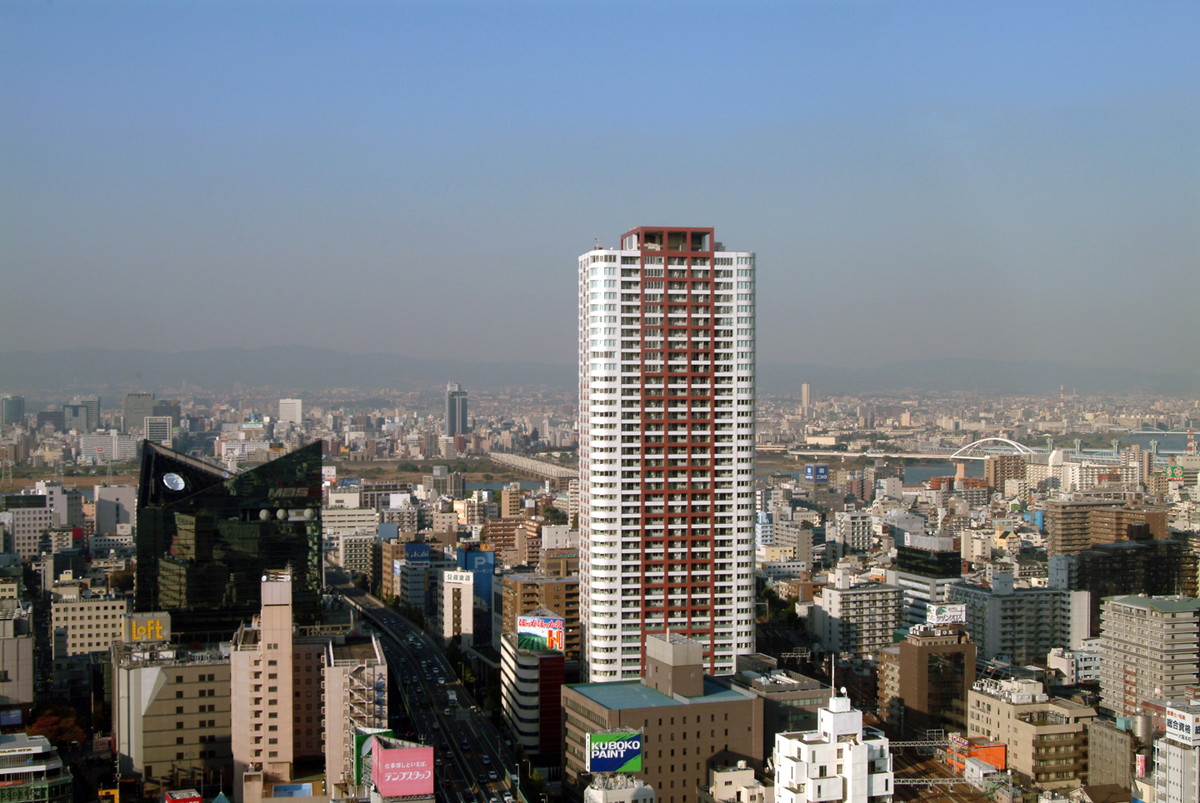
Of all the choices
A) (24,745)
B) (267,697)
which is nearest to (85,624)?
(267,697)

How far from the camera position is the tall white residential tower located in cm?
911

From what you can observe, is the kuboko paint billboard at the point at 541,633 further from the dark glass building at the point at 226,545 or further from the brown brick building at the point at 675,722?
the dark glass building at the point at 226,545

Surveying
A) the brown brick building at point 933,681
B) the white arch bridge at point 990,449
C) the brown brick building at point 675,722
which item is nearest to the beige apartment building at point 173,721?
the brown brick building at point 675,722

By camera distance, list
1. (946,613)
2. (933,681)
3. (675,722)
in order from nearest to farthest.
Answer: (675,722)
(933,681)
(946,613)

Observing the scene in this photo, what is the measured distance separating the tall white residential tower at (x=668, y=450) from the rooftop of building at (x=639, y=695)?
67cm

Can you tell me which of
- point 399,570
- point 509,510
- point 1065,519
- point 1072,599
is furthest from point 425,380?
point 1072,599

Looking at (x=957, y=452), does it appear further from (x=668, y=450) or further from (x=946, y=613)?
(x=668, y=450)

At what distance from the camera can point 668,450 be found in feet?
30.1

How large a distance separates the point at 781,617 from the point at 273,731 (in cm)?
716

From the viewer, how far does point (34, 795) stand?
270 inches

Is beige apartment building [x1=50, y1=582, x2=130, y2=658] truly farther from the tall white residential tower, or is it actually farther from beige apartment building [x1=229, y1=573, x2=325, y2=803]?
the tall white residential tower

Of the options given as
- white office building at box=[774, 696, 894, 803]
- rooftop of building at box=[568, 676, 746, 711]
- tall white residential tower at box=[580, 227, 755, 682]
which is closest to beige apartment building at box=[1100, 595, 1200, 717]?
tall white residential tower at box=[580, 227, 755, 682]

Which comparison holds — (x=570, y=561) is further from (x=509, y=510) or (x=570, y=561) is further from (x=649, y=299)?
(x=509, y=510)

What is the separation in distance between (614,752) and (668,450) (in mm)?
2522
